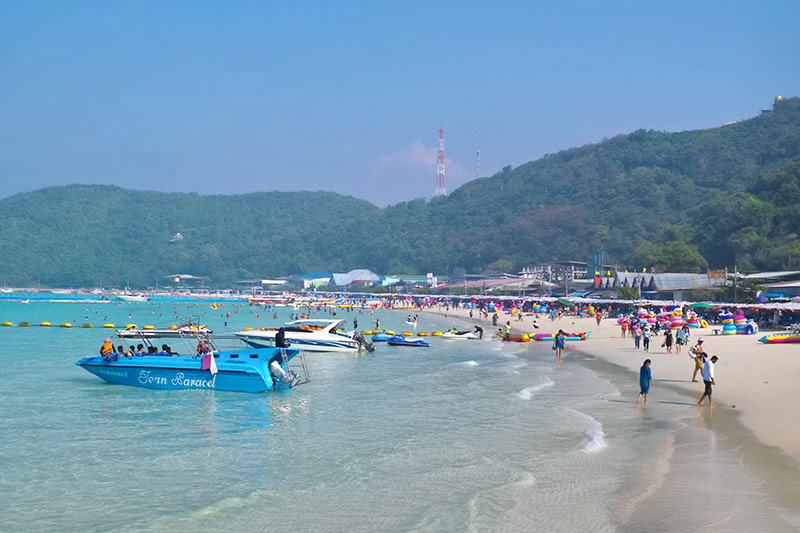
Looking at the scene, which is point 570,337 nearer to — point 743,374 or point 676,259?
point 743,374

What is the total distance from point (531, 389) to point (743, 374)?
8.24 m

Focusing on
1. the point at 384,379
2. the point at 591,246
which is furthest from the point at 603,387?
the point at 591,246

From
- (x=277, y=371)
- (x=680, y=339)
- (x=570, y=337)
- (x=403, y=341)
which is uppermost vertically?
(x=277, y=371)

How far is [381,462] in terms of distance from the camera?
53.5 ft

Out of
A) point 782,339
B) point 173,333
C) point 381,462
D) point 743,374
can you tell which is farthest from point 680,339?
point 381,462

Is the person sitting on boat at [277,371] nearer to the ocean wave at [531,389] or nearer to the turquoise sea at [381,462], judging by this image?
the turquoise sea at [381,462]

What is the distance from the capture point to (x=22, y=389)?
2866 cm

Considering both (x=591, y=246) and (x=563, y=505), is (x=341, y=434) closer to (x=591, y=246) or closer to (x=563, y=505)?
(x=563, y=505)

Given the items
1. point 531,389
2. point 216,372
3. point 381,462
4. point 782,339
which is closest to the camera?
point 381,462

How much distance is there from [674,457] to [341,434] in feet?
27.0

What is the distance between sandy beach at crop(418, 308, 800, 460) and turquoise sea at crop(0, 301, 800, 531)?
0.89m

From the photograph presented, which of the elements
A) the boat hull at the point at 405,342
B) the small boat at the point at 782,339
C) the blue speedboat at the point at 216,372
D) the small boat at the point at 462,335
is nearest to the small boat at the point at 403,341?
the boat hull at the point at 405,342

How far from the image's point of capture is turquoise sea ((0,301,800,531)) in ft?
40.8

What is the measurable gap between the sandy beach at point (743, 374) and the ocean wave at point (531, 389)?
3714 mm
